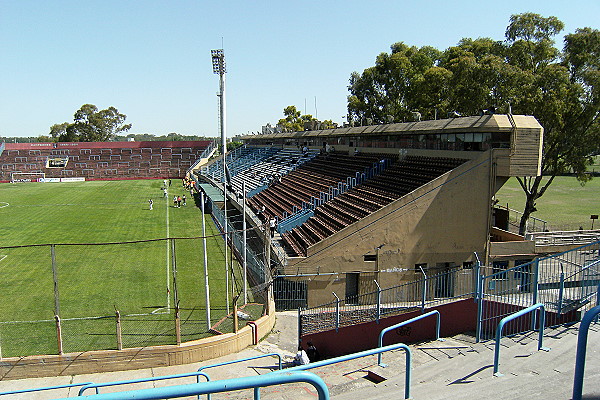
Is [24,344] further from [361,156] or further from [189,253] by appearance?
[361,156]

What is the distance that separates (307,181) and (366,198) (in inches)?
414

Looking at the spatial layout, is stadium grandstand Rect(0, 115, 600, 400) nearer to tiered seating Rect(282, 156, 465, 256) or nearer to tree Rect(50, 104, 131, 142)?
tiered seating Rect(282, 156, 465, 256)

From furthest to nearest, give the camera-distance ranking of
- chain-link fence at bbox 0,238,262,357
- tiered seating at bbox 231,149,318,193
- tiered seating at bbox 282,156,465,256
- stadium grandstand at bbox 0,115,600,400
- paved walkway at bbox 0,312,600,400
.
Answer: tiered seating at bbox 231,149,318,193
tiered seating at bbox 282,156,465,256
chain-link fence at bbox 0,238,262,357
stadium grandstand at bbox 0,115,600,400
paved walkway at bbox 0,312,600,400

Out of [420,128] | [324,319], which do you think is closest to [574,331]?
[324,319]

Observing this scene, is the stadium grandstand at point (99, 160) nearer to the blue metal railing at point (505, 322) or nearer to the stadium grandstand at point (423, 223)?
the stadium grandstand at point (423, 223)

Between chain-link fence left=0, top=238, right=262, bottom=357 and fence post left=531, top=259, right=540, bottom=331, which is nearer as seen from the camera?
fence post left=531, top=259, right=540, bottom=331

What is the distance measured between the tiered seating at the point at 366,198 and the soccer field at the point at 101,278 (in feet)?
13.0

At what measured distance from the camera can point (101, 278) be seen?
68.3ft

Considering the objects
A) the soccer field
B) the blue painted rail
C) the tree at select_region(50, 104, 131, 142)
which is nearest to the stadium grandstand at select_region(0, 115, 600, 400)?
the blue painted rail

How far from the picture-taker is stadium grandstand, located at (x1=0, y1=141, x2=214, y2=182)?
7919 cm

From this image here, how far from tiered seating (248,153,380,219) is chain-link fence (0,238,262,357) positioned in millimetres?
5109

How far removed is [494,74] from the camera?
26.1 meters

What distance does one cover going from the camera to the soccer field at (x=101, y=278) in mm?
14430

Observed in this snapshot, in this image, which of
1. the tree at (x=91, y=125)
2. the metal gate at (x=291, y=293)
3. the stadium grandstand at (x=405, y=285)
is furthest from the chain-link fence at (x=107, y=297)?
the tree at (x=91, y=125)
